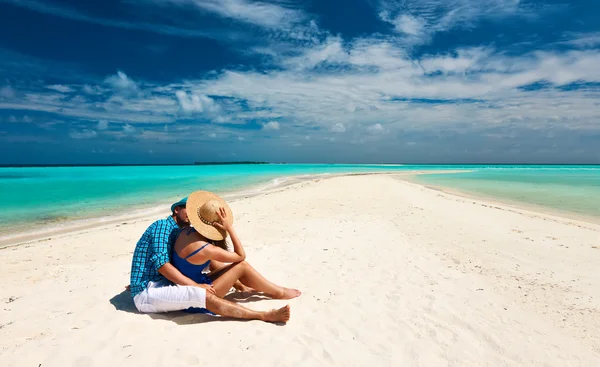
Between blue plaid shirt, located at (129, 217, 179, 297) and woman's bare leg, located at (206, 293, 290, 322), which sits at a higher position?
blue plaid shirt, located at (129, 217, 179, 297)

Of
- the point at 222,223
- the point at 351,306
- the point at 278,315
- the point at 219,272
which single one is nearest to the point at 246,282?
the point at 219,272

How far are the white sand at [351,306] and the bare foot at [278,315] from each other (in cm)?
9

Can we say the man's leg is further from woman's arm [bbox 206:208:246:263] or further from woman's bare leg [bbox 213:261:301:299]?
woman's arm [bbox 206:208:246:263]

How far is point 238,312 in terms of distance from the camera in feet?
13.7

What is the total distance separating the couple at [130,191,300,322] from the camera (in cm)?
398

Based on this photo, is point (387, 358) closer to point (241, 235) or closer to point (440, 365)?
point (440, 365)

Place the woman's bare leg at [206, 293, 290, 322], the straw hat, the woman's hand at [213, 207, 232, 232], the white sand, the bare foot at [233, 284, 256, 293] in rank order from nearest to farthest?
1. the white sand
2. the straw hat
3. the woman's hand at [213, 207, 232, 232]
4. the woman's bare leg at [206, 293, 290, 322]
5. the bare foot at [233, 284, 256, 293]

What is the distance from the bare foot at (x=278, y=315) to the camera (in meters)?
4.20

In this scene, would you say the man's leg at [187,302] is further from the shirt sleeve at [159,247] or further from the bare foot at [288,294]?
the bare foot at [288,294]

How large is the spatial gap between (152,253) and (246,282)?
1.30 metres

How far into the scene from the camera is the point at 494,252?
25.4ft

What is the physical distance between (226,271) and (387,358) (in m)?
2.16

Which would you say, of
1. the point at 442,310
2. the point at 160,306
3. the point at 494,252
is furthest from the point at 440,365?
the point at 494,252

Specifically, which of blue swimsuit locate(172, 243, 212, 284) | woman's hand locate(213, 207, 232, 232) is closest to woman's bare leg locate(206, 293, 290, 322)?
blue swimsuit locate(172, 243, 212, 284)
